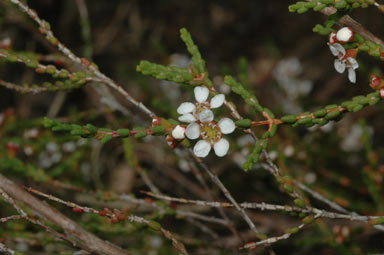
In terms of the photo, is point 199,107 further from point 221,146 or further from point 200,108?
point 221,146

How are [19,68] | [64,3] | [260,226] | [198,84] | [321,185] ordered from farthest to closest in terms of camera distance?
1. [64,3]
2. [19,68]
3. [260,226]
4. [321,185]
5. [198,84]

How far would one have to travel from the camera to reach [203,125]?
4.89ft

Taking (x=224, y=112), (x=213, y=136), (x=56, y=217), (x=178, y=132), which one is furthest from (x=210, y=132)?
(x=224, y=112)

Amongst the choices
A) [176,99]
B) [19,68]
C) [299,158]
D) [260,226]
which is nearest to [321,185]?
[299,158]

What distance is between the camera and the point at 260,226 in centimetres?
301

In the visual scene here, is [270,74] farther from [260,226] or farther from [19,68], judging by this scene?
[19,68]

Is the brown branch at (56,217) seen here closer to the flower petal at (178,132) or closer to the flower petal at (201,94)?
the flower petal at (178,132)

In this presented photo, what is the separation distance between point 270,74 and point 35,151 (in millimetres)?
2289

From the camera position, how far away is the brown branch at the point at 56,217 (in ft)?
4.83

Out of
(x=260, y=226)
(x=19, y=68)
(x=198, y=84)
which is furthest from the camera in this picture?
(x=19, y=68)

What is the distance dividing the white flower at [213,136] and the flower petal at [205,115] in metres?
0.03

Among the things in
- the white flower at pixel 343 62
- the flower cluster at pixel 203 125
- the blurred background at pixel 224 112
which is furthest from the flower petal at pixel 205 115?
the blurred background at pixel 224 112

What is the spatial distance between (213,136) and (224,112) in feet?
5.94

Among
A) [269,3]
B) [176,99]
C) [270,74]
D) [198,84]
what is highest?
[269,3]
